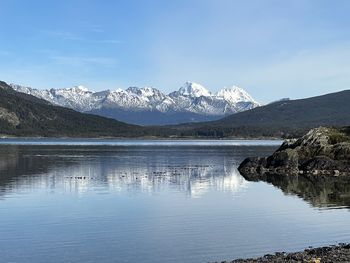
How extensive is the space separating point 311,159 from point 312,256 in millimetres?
61553

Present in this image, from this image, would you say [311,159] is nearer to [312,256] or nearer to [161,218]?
[161,218]

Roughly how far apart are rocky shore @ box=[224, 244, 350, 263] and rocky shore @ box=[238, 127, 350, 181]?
164 feet

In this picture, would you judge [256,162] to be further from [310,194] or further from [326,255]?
[326,255]

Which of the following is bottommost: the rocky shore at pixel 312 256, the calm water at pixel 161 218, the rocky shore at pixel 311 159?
the rocky shore at pixel 312 256

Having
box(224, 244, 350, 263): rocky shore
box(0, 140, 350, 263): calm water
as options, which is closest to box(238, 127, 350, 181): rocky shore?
box(0, 140, 350, 263): calm water

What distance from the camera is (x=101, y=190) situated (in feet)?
195

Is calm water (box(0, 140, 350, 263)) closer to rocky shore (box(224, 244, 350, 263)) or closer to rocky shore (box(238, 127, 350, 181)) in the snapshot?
rocky shore (box(224, 244, 350, 263))

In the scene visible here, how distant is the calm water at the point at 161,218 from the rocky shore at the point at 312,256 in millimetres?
1971

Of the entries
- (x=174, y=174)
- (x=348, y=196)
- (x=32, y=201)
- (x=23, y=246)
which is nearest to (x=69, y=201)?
(x=32, y=201)

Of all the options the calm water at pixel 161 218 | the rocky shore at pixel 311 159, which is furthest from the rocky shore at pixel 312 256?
the rocky shore at pixel 311 159

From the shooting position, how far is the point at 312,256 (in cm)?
2747

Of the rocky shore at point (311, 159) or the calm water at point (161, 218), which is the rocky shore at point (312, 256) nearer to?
→ the calm water at point (161, 218)

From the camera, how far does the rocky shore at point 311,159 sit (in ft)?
271

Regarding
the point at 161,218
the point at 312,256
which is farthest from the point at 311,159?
the point at 312,256
